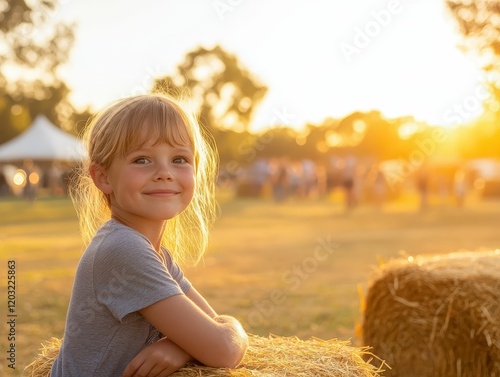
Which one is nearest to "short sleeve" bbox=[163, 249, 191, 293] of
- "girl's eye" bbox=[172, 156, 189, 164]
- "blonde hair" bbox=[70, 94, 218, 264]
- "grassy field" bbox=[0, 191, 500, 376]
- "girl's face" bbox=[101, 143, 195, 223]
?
"blonde hair" bbox=[70, 94, 218, 264]

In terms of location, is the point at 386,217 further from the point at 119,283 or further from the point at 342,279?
the point at 119,283

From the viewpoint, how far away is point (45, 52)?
40.9 m

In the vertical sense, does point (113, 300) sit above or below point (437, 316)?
above

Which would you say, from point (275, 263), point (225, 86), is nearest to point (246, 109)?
point (225, 86)

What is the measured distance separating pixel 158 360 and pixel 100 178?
2.23ft

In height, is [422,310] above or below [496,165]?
above

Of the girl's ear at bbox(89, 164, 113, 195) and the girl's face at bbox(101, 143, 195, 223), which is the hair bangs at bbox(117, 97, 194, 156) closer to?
the girl's face at bbox(101, 143, 195, 223)

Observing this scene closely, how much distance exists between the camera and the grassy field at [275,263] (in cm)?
650

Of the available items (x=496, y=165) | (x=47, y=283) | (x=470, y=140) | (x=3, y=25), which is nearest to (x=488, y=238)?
(x=47, y=283)

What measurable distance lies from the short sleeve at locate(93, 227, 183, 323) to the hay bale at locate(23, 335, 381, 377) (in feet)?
0.94

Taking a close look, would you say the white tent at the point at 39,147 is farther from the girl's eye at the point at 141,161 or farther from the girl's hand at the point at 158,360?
the girl's hand at the point at 158,360

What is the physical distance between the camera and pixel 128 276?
229cm

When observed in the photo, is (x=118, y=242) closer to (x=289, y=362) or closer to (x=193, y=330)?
(x=193, y=330)

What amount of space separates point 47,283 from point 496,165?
187ft
